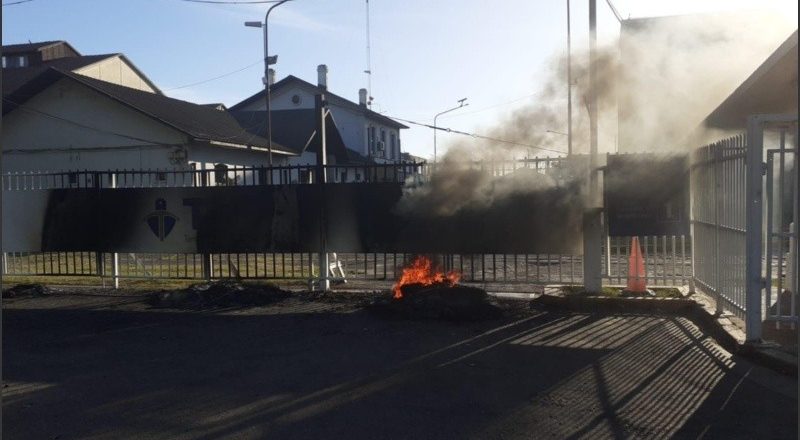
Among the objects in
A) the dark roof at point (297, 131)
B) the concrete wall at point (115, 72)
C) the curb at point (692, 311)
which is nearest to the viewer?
the curb at point (692, 311)

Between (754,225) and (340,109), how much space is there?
37236mm

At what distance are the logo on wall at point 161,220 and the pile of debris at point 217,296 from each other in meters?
1.29

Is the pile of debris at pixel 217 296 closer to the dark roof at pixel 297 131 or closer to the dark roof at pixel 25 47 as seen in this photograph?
the dark roof at pixel 297 131

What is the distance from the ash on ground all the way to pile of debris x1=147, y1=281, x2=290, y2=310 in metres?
2.02

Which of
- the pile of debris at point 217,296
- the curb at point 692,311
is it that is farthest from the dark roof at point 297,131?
the curb at point 692,311

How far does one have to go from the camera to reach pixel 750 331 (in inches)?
268

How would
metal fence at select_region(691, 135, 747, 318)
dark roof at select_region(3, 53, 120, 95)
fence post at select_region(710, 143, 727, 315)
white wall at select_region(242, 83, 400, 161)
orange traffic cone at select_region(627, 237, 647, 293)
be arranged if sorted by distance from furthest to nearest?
white wall at select_region(242, 83, 400, 161) < dark roof at select_region(3, 53, 120, 95) < orange traffic cone at select_region(627, 237, 647, 293) < fence post at select_region(710, 143, 727, 315) < metal fence at select_region(691, 135, 747, 318)

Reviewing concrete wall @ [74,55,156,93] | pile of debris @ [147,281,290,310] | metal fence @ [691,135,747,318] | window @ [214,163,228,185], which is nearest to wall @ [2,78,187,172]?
window @ [214,163,228,185]

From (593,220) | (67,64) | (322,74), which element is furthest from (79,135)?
(322,74)

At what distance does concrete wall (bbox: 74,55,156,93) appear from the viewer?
116 feet

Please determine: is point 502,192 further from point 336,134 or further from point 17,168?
point 336,134

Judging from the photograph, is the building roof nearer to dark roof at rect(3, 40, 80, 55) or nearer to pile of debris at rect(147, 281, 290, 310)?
pile of debris at rect(147, 281, 290, 310)

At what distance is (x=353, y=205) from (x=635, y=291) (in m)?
4.48

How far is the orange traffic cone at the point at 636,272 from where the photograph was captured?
988 centimetres
